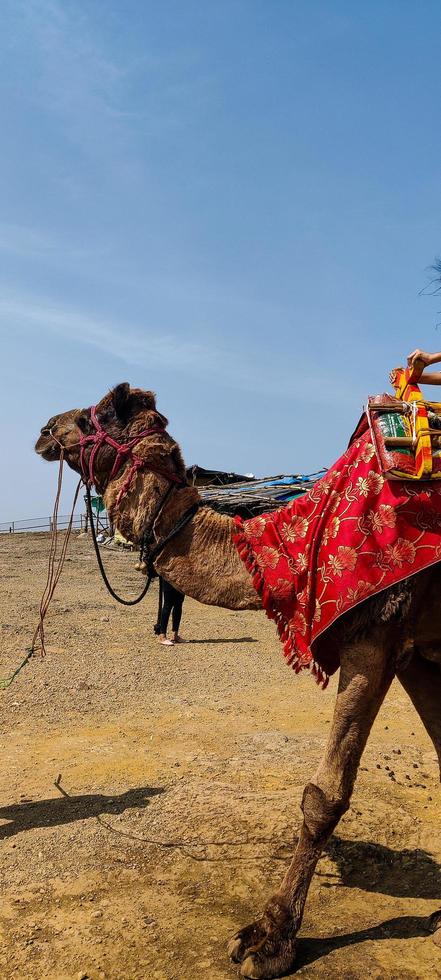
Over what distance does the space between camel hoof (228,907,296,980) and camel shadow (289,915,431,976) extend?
3.9 inches

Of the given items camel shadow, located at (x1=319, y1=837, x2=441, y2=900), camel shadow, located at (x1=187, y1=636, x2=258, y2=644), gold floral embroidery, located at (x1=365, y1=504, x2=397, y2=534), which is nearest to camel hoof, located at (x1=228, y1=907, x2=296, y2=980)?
camel shadow, located at (x1=319, y1=837, x2=441, y2=900)

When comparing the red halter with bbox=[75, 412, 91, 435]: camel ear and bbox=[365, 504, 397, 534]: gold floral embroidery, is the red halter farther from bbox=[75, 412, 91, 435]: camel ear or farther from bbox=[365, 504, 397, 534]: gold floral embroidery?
bbox=[365, 504, 397, 534]: gold floral embroidery

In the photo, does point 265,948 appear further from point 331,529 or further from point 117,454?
point 117,454

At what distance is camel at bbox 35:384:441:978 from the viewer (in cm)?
344

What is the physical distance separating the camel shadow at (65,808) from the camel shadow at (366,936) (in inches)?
77.3

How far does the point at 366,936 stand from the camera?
146 inches

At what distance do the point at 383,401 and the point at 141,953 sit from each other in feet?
9.57

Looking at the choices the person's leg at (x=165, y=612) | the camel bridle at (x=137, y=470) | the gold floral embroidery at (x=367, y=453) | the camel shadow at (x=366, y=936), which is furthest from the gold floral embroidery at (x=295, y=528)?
the person's leg at (x=165, y=612)

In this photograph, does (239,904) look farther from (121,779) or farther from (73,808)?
(121,779)

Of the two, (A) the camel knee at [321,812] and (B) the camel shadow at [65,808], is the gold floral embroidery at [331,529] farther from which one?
(B) the camel shadow at [65,808]

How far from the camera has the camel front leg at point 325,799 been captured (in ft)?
11.2

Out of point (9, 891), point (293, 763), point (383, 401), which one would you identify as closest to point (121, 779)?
point (293, 763)

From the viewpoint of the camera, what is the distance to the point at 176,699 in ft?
28.7

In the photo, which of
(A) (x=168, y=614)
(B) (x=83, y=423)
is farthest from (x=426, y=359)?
(A) (x=168, y=614)
